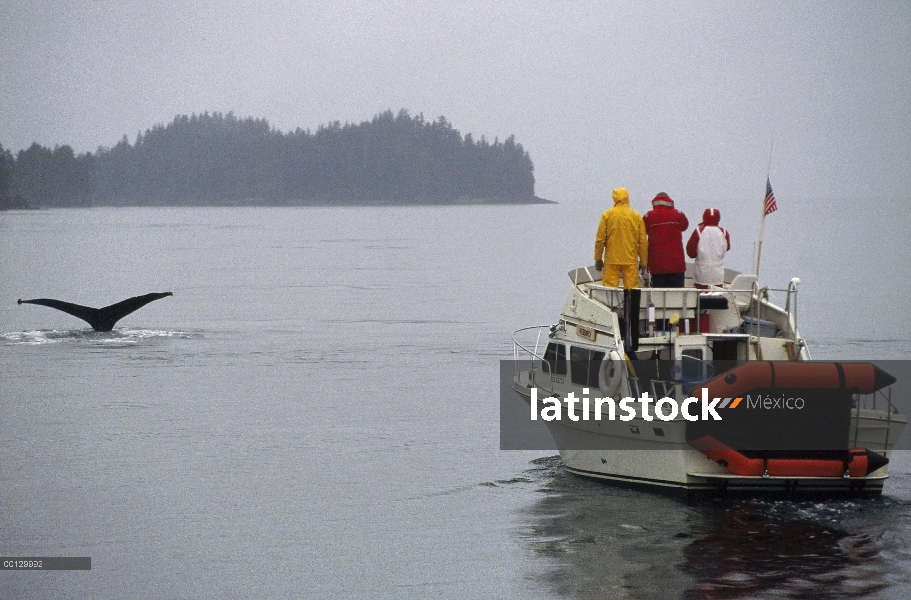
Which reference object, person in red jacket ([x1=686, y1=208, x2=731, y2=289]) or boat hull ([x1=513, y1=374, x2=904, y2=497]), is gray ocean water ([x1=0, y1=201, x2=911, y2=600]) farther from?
person in red jacket ([x1=686, y1=208, x2=731, y2=289])

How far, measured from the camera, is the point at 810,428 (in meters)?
16.1

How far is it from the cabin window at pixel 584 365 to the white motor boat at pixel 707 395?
2 cm

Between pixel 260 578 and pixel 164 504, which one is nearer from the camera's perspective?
pixel 260 578

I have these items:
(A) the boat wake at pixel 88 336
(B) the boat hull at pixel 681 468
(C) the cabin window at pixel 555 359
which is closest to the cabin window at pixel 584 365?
(C) the cabin window at pixel 555 359

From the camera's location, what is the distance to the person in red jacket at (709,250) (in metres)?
18.9

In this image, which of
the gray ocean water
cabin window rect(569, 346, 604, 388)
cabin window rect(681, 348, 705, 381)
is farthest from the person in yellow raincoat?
the gray ocean water

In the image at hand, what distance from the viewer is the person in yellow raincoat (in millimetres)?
18484

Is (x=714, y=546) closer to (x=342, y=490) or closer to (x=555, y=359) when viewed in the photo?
(x=555, y=359)

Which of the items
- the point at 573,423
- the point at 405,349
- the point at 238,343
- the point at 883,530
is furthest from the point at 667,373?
the point at 238,343

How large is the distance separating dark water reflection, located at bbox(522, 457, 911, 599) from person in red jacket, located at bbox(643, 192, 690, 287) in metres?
3.59

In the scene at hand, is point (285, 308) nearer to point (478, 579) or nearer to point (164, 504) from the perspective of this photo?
point (164, 504)

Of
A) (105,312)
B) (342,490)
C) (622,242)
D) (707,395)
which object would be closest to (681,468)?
(707,395)

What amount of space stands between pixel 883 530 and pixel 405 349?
21.2 metres

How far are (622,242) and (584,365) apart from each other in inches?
79.8
